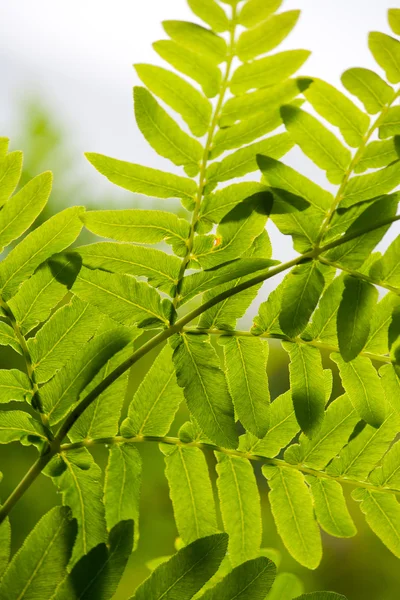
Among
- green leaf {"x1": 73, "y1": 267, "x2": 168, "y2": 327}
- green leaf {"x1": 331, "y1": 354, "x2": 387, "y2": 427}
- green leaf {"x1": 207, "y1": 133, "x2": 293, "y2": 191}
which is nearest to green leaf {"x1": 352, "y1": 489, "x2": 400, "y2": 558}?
green leaf {"x1": 331, "y1": 354, "x2": 387, "y2": 427}

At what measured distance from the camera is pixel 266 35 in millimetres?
827

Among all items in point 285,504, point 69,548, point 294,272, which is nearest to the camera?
point 69,548

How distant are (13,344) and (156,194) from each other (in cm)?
33

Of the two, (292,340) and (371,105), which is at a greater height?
(371,105)

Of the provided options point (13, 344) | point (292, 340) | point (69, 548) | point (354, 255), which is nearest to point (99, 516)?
point (69, 548)

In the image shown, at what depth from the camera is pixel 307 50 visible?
0.82m

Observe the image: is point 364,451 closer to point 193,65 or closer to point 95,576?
point 95,576

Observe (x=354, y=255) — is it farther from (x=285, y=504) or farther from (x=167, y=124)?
(x=285, y=504)

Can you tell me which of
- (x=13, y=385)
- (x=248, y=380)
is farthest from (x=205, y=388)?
(x=13, y=385)

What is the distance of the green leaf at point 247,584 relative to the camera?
84 centimetres

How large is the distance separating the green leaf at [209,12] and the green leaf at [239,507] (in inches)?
26.9

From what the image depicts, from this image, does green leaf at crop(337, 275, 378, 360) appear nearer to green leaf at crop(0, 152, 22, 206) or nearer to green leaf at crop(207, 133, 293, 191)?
green leaf at crop(207, 133, 293, 191)

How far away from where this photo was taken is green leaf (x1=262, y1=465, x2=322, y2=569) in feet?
3.48

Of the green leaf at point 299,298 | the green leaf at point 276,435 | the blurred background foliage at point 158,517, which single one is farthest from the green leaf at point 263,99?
the blurred background foliage at point 158,517
